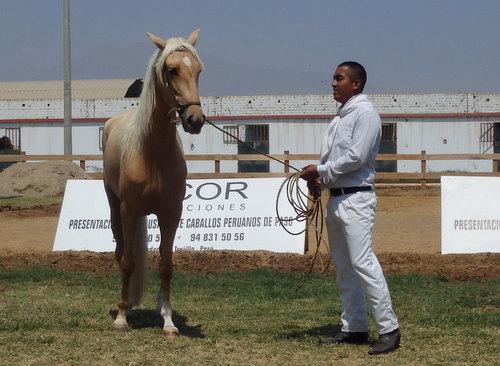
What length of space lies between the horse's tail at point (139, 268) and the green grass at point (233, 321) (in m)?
0.23

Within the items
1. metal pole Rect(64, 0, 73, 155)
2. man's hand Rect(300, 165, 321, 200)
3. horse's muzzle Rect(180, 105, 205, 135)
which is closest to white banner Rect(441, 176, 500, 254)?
man's hand Rect(300, 165, 321, 200)

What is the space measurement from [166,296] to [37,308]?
1.58m

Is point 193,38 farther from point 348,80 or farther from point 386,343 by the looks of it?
point 386,343

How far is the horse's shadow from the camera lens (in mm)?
7560

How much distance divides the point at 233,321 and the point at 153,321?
809mm

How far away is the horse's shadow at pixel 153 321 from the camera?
298 inches

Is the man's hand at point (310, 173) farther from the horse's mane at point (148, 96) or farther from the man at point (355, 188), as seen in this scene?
the horse's mane at point (148, 96)

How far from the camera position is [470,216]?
12.8 m

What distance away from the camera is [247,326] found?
764 centimetres

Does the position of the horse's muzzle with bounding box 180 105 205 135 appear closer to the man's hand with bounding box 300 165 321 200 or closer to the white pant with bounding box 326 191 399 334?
the man's hand with bounding box 300 165 321 200

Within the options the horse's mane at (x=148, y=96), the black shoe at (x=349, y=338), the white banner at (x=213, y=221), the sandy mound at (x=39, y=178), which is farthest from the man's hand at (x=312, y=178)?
the sandy mound at (x=39, y=178)

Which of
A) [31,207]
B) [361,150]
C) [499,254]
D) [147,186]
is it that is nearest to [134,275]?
[147,186]

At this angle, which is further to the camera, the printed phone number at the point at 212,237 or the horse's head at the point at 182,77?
the printed phone number at the point at 212,237

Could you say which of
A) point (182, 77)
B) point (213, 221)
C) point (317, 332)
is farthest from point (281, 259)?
point (182, 77)
